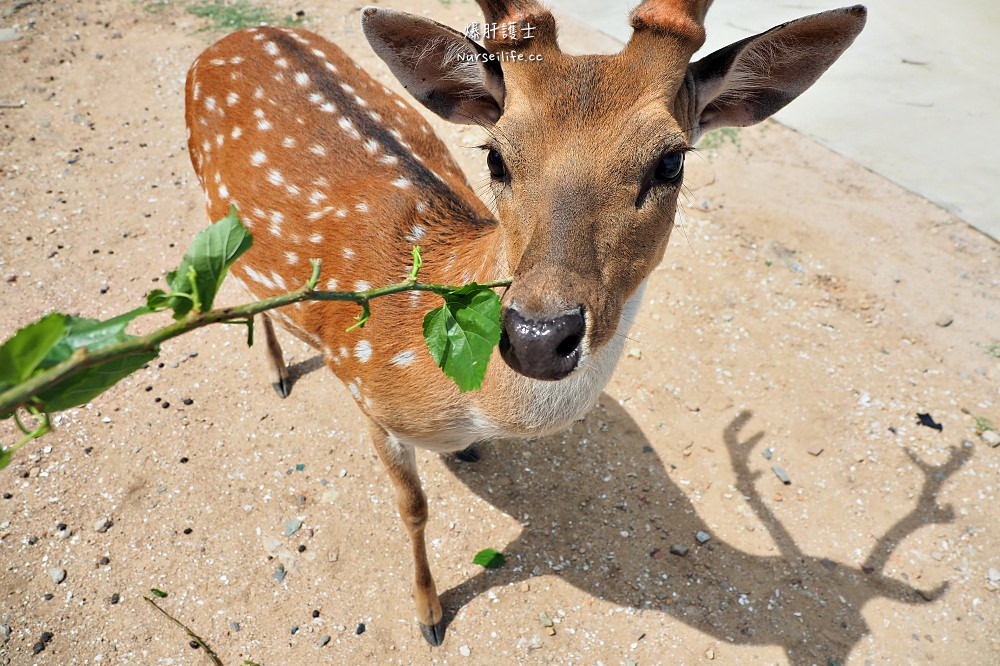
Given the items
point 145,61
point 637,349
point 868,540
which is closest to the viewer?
point 868,540

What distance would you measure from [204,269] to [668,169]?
1.30 m

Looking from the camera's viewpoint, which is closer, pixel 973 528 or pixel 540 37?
pixel 540 37

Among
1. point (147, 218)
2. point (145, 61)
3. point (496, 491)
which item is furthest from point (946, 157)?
point (145, 61)

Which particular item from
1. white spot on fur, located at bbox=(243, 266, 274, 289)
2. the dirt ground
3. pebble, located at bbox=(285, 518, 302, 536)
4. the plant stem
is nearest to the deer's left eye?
the plant stem

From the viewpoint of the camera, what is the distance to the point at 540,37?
187cm

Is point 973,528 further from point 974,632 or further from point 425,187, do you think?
point 425,187

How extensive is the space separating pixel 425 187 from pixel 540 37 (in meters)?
0.97

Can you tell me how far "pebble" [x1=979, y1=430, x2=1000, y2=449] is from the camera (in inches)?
140

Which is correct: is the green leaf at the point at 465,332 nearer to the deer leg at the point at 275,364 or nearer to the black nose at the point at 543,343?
the black nose at the point at 543,343

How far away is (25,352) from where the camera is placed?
76 cm

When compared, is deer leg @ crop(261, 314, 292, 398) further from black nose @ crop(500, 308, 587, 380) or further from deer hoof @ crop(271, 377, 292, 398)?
black nose @ crop(500, 308, 587, 380)

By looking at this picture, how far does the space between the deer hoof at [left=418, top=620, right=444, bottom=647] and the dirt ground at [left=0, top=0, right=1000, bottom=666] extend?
1.6 inches

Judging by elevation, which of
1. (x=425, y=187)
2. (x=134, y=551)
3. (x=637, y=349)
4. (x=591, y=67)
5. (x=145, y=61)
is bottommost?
(x=134, y=551)

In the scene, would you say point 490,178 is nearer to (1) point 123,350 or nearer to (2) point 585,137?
(2) point 585,137
